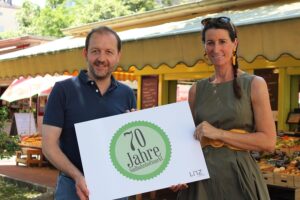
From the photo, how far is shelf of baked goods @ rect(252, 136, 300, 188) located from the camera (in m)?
5.30

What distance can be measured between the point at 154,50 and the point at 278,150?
237 cm

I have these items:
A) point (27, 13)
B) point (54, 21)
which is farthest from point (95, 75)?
point (27, 13)

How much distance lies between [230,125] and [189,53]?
3.31 m

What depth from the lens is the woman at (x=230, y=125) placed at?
2.35 m

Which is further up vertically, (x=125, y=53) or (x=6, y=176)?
(x=125, y=53)

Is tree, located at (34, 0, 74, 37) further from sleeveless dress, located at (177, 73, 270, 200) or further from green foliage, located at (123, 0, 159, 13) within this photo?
sleeveless dress, located at (177, 73, 270, 200)

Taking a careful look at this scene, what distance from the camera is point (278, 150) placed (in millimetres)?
6676

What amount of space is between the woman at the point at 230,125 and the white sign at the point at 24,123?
14163 mm

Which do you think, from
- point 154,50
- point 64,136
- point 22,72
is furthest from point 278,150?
point 22,72

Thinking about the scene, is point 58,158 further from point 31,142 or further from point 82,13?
point 82,13

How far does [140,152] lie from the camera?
101 inches

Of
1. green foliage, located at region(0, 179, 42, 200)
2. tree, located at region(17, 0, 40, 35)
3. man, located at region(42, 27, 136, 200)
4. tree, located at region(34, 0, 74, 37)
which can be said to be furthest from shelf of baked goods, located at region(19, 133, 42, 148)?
tree, located at region(17, 0, 40, 35)

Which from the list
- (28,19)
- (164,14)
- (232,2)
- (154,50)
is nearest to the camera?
(154,50)

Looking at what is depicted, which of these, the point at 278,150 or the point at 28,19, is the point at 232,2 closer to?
the point at 278,150
